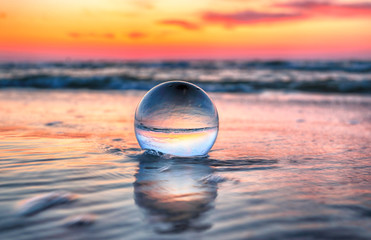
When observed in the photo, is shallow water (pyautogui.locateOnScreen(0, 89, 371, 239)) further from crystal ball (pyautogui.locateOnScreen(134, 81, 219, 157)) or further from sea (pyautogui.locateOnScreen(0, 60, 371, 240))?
crystal ball (pyautogui.locateOnScreen(134, 81, 219, 157))

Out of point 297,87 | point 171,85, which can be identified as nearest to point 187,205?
point 171,85

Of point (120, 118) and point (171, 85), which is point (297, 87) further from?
point (171, 85)

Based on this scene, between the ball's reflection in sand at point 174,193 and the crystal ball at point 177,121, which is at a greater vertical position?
the crystal ball at point 177,121

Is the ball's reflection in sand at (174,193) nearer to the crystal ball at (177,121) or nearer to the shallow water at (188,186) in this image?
the shallow water at (188,186)

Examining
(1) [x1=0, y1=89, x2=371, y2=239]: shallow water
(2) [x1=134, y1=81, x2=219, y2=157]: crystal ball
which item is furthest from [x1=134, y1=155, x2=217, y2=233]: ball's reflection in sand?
(2) [x1=134, y1=81, x2=219, y2=157]: crystal ball

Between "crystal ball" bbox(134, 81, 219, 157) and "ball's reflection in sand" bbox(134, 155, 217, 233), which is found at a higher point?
"crystal ball" bbox(134, 81, 219, 157)

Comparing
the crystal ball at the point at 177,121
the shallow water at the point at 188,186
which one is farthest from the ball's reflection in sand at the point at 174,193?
the crystal ball at the point at 177,121
